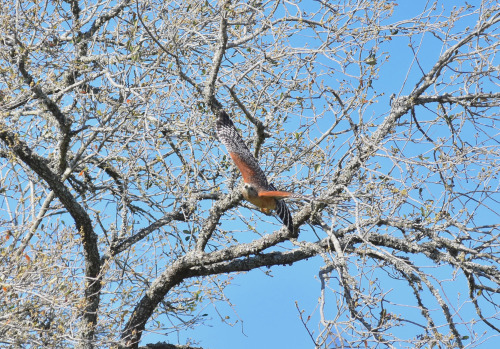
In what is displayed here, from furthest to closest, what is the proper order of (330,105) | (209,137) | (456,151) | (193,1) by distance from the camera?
(193,1)
(209,137)
(330,105)
(456,151)

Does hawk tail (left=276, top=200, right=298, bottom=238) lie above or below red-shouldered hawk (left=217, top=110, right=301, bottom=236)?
below

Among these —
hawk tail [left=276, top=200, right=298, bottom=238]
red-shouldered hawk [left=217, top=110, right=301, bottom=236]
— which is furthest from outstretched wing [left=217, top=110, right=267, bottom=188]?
hawk tail [left=276, top=200, right=298, bottom=238]

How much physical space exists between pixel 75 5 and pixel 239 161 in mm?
→ 4238

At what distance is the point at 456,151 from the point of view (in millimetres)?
5906

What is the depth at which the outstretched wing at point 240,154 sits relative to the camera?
6.11 metres

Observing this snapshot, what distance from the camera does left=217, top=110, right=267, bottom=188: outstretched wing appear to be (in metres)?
6.11

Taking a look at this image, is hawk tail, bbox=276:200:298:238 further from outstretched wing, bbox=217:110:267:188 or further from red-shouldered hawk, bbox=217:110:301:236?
outstretched wing, bbox=217:110:267:188

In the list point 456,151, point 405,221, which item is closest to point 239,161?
point 405,221

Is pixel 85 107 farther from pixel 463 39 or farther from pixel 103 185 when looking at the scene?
pixel 463 39

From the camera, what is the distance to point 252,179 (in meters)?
6.08

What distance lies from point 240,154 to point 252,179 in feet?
1.10

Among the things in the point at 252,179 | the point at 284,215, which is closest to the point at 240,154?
the point at 252,179

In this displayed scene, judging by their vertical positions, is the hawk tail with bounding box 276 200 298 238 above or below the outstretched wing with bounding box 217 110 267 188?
below

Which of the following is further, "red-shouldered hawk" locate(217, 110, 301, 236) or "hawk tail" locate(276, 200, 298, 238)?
"hawk tail" locate(276, 200, 298, 238)
